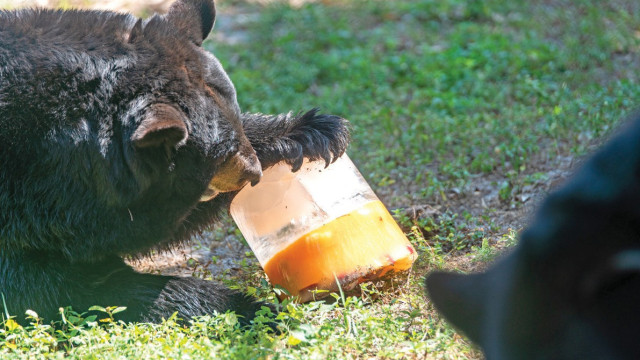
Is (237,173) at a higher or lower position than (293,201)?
higher

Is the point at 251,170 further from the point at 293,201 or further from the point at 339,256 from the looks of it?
the point at 339,256

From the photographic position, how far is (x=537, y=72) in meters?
6.75

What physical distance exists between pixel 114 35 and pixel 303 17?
5282 mm

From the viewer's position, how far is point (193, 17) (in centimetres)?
398

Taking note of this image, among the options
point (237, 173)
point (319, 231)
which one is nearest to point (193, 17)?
point (237, 173)

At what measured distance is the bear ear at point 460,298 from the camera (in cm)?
215

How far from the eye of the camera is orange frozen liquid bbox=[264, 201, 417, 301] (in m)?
3.69

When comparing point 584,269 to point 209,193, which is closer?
point 584,269

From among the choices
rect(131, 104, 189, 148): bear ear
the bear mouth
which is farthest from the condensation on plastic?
rect(131, 104, 189, 148): bear ear

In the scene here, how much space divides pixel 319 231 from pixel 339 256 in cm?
16

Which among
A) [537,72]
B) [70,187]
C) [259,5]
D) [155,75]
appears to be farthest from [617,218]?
[259,5]

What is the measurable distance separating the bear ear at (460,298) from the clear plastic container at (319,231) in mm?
1442

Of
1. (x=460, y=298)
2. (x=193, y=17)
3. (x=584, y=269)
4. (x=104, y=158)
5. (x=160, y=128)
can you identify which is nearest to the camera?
(x=584, y=269)

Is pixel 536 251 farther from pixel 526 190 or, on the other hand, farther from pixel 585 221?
pixel 526 190
